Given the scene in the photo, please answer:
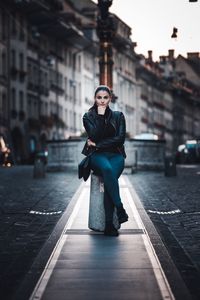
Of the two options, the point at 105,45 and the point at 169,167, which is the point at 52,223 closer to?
the point at 169,167

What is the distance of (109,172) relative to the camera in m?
10.5

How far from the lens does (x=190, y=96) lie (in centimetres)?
15562

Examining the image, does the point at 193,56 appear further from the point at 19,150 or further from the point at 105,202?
the point at 105,202

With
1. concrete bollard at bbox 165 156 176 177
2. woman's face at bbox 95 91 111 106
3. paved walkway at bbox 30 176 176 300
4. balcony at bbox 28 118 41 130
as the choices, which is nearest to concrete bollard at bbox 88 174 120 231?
paved walkway at bbox 30 176 176 300

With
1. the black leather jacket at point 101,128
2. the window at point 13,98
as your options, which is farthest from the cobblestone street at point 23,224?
the window at point 13,98

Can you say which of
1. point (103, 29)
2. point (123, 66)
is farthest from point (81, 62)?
point (103, 29)

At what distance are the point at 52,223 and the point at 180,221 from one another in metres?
1.82

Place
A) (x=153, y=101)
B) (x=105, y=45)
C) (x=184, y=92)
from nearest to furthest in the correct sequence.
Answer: (x=105, y=45) < (x=153, y=101) < (x=184, y=92)

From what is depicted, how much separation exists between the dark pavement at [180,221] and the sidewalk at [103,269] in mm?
239

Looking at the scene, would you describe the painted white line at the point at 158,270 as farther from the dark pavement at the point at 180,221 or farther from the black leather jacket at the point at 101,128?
the black leather jacket at the point at 101,128

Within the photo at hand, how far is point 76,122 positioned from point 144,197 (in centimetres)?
7047

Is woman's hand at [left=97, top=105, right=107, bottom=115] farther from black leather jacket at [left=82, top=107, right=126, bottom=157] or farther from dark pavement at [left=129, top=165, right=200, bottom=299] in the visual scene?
dark pavement at [left=129, top=165, right=200, bottom=299]

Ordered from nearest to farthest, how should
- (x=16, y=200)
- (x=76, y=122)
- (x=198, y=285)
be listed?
(x=198, y=285), (x=16, y=200), (x=76, y=122)

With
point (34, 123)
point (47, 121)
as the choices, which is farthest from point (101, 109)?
point (47, 121)
